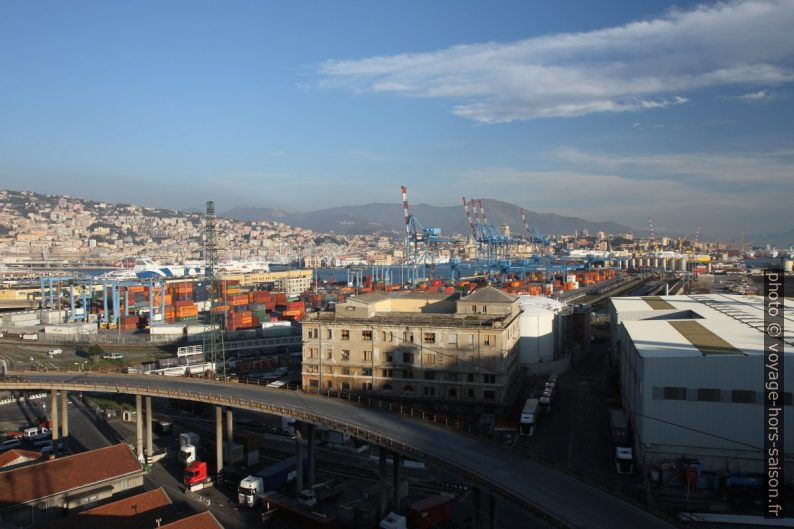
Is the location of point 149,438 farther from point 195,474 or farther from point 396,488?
point 396,488

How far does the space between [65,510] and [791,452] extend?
16394 mm

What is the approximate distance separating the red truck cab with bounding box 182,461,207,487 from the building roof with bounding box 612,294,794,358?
11.8 m

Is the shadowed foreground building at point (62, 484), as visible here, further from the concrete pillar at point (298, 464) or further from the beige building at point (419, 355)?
the beige building at point (419, 355)

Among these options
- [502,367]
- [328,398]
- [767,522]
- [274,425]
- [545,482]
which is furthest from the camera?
[274,425]

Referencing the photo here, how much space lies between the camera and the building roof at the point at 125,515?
11344 millimetres

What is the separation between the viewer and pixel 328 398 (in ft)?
57.8

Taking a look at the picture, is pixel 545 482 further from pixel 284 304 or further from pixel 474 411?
pixel 284 304

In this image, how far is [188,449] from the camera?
17.4m

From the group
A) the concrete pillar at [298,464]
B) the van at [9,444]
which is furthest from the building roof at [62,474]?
the van at [9,444]

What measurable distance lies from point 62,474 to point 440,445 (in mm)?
8600

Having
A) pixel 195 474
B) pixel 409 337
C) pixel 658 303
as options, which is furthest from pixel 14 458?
pixel 658 303

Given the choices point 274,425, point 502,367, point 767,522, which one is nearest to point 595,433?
point 502,367

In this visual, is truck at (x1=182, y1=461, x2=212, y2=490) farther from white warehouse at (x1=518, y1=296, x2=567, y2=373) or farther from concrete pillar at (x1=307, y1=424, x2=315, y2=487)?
white warehouse at (x1=518, y1=296, x2=567, y2=373)

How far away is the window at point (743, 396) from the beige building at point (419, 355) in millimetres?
6806
